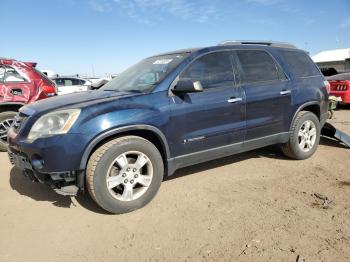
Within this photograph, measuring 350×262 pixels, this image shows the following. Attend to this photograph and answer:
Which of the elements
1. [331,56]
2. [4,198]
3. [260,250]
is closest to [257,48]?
[260,250]

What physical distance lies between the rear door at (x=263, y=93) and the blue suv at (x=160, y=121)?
15 millimetres

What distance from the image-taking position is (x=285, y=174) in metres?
4.82

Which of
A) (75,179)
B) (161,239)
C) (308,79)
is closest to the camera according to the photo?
(161,239)

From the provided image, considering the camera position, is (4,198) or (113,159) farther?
(4,198)

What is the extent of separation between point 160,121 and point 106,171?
2.64 feet

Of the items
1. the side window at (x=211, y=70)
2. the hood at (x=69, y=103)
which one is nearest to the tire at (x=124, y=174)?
the hood at (x=69, y=103)

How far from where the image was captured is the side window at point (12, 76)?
6398mm

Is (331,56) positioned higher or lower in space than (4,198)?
higher

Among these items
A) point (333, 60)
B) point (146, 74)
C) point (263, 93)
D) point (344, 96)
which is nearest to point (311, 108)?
point (263, 93)

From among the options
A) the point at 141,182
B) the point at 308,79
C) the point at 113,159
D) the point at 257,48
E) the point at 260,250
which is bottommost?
the point at 260,250

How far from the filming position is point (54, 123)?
3404 mm

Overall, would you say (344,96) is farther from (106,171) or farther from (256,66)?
(106,171)

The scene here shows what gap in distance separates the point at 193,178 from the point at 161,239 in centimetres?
166

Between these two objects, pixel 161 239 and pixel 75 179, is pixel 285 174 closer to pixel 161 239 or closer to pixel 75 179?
pixel 161 239
